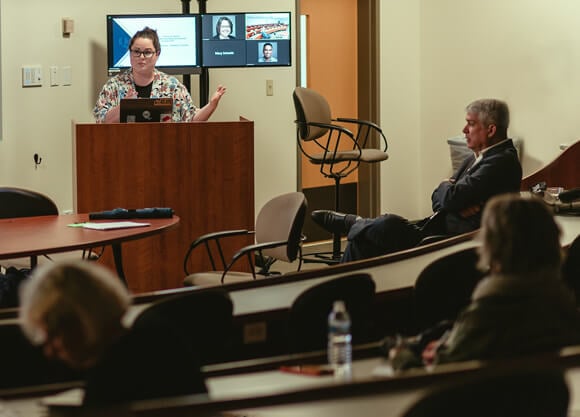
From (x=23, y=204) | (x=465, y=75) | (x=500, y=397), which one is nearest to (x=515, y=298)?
(x=500, y=397)

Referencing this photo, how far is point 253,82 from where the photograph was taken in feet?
28.0

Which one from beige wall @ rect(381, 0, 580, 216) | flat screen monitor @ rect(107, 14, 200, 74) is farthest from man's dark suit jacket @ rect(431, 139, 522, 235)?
flat screen monitor @ rect(107, 14, 200, 74)

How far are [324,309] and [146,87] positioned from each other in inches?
147

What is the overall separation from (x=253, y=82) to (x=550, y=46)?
A: 236 cm

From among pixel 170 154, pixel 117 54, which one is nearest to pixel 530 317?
pixel 170 154

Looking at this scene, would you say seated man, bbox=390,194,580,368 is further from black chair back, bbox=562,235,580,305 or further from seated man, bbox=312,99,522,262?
seated man, bbox=312,99,522,262

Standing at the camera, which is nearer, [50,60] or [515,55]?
[50,60]

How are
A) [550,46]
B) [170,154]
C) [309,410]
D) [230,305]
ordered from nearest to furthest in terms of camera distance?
[309,410]
[230,305]
[170,154]
[550,46]

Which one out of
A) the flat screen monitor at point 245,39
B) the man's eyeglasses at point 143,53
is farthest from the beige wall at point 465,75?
the man's eyeglasses at point 143,53

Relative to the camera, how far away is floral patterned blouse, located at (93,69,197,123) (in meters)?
6.65

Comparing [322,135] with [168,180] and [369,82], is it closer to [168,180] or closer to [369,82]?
[168,180]

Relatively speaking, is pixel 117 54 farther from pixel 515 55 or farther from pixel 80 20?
pixel 515 55

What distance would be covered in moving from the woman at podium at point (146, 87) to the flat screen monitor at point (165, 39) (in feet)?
2.95

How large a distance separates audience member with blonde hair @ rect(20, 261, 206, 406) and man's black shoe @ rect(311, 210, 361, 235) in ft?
13.8
